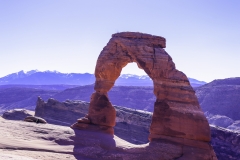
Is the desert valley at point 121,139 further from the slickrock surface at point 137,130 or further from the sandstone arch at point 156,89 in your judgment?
the slickrock surface at point 137,130

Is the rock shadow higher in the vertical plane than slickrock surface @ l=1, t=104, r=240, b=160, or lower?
higher

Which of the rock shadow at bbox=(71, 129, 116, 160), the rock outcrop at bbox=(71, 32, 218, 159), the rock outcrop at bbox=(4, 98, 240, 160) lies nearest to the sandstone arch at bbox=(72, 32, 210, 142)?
the rock outcrop at bbox=(71, 32, 218, 159)

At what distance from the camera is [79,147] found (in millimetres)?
16781

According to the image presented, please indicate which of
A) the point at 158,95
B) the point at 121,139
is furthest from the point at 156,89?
the point at 121,139

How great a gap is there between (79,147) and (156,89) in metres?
5.90

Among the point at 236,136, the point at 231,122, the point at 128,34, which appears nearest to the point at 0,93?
the point at 231,122

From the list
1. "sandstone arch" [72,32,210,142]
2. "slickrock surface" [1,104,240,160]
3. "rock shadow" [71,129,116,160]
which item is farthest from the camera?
"slickrock surface" [1,104,240,160]

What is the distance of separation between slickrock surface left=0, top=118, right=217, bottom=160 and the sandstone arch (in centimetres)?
91

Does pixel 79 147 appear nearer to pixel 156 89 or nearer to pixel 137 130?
pixel 156 89

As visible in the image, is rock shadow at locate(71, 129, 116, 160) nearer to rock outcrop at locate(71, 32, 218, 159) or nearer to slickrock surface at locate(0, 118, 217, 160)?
slickrock surface at locate(0, 118, 217, 160)

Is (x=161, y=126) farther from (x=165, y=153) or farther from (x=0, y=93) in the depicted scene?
(x=0, y=93)

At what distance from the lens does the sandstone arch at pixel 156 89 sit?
17828mm

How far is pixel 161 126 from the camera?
1822cm

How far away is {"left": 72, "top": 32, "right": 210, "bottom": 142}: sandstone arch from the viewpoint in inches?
702
